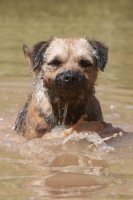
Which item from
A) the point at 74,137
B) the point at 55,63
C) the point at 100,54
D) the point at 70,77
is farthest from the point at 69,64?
the point at 74,137

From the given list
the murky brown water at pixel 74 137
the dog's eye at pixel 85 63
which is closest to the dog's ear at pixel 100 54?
the dog's eye at pixel 85 63

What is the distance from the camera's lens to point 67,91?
24.6ft

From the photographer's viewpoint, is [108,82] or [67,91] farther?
[108,82]

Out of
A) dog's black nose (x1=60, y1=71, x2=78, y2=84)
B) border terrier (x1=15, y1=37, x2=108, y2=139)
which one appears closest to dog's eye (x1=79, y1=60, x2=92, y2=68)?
border terrier (x1=15, y1=37, x2=108, y2=139)

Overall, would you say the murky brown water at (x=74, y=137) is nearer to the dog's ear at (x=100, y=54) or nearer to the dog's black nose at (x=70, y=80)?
the dog's black nose at (x=70, y=80)

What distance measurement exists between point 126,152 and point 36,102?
54.4 inches

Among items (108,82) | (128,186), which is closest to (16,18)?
(108,82)

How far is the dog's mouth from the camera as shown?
738 cm

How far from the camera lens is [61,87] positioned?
7.45m

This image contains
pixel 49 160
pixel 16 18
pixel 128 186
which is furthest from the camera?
pixel 16 18

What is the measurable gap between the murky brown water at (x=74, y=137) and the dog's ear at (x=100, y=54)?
3.38 feet

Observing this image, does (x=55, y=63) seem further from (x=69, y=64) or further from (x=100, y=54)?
(x=100, y=54)

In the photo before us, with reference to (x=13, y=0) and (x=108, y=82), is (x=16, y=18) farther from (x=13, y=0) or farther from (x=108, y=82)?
(x=108, y=82)

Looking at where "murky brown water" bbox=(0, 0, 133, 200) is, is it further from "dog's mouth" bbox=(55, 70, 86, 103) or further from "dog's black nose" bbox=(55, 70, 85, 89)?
"dog's black nose" bbox=(55, 70, 85, 89)
